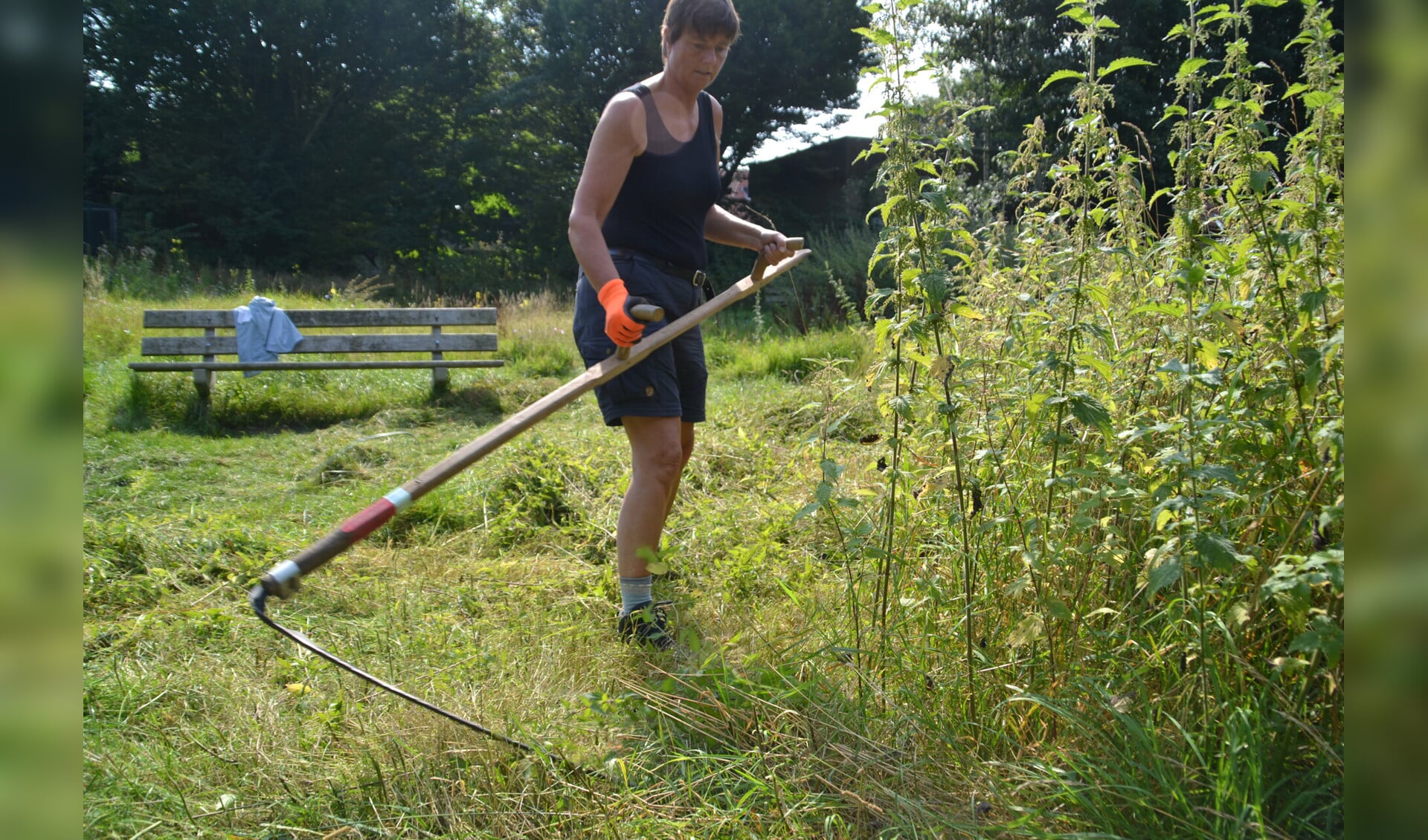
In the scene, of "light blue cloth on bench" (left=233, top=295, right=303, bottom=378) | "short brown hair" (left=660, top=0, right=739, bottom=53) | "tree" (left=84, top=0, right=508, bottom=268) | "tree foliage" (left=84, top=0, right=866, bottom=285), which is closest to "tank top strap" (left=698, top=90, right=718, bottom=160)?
"short brown hair" (left=660, top=0, right=739, bottom=53)

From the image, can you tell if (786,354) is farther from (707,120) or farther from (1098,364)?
(1098,364)

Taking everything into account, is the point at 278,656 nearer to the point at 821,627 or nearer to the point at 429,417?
the point at 821,627

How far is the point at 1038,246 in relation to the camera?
2471mm

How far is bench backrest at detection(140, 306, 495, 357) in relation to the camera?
6.98m

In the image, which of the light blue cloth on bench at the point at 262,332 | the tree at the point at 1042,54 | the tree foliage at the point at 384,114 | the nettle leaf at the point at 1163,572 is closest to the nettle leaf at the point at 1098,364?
the nettle leaf at the point at 1163,572

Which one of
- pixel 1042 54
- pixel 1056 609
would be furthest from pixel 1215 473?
pixel 1042 54

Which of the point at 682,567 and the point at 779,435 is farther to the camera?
the point at 779,435

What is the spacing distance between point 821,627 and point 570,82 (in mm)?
23367

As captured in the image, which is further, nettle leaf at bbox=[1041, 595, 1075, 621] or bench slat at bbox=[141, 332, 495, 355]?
bench slat at bbox=[141, 332, 495, 355]

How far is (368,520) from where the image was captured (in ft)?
5.99

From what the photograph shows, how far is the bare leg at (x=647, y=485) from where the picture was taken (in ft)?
8.39

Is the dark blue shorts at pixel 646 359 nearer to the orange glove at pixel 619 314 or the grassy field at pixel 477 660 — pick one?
the orange glove at pixel 619 314

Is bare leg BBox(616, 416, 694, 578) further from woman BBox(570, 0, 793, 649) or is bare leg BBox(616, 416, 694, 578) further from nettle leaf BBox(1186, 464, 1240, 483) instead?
nettle leaf BBox(1186, 464, 1240, 483)
